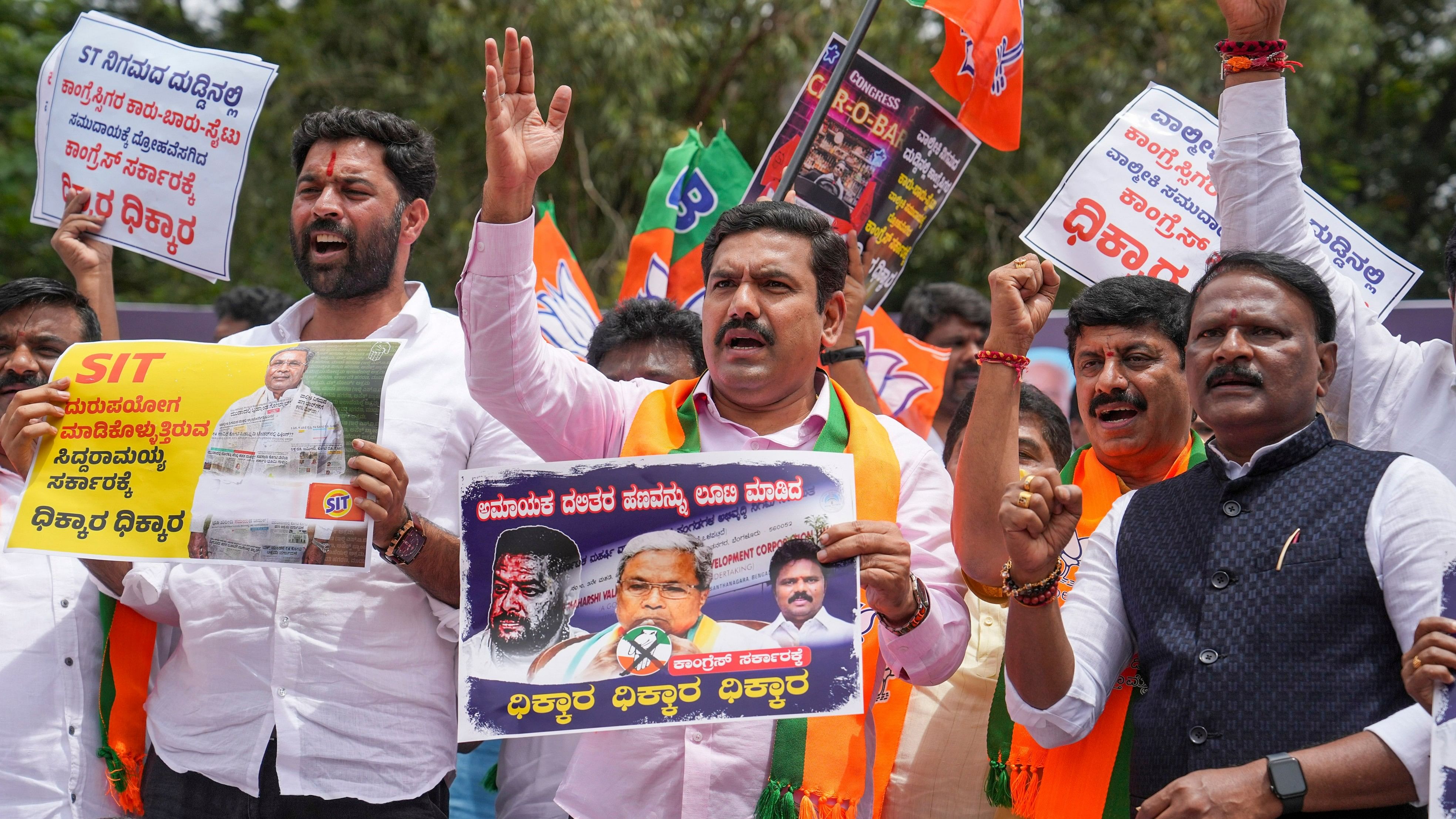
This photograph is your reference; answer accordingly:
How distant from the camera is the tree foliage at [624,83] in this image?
449 inches

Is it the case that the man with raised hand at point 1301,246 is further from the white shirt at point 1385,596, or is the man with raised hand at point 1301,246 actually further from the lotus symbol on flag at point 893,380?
the lotus symbol on flag at point 893,380

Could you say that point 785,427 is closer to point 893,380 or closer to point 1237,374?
point 1237,374

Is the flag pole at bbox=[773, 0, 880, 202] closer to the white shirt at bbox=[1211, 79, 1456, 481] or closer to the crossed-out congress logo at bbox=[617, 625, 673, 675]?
the white shirt at bbox=[1211, 79, 1456, 481]

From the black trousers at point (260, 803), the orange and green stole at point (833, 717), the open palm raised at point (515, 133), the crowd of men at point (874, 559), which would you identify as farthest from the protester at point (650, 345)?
the black trousers at point (260, 803)

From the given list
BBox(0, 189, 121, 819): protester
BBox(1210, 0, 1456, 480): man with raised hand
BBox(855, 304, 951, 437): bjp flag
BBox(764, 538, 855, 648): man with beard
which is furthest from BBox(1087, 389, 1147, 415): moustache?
BBox(0, 189, 121, 819): protester

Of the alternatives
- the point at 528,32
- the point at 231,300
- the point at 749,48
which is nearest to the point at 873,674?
the point at 231,300

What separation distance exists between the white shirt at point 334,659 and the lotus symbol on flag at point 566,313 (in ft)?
7.17

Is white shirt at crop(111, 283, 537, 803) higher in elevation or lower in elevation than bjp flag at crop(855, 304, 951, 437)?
lower

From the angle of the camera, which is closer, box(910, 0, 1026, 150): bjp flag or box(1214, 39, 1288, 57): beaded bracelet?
box(1214, 39, 1288, 57): beaded bracelet

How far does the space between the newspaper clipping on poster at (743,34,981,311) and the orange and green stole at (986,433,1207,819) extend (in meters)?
1.29

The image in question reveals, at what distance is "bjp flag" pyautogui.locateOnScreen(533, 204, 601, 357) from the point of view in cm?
557

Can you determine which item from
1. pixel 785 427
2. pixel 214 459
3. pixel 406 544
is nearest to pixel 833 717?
pixel 785 427

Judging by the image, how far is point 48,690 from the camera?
11.5ft

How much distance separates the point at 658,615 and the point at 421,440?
0.87 m
